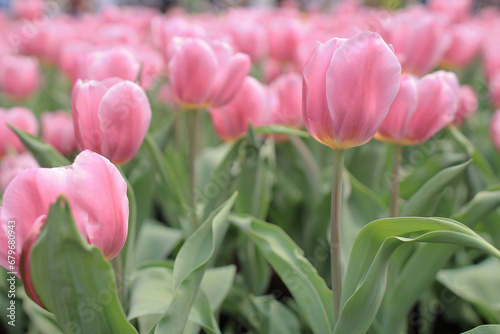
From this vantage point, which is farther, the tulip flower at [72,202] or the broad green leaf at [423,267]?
the broad green leaf at [423,267]

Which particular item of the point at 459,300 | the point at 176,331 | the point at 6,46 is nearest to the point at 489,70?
the point at 459,300

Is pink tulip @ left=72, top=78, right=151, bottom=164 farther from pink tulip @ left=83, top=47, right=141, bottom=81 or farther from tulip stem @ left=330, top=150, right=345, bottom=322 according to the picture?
tulip stem @ left=330, top=150, right=345, bottom=322

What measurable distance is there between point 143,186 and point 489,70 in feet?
3.64

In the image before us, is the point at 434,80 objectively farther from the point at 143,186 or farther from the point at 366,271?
the point at 143,186

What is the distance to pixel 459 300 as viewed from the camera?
3.14ft

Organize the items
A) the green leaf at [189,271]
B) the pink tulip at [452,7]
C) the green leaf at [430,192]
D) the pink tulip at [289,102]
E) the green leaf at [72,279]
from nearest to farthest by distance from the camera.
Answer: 1. the green leaf at [72,279]
2. the green leaf at [189,271]
3. the green leaf at [430,192]
4. the pink tulip at [289,102]
5. the pink tulip at [452,7]

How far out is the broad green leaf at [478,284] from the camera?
798 millimetres

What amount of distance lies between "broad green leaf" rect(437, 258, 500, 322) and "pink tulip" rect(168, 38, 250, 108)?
0.48 m

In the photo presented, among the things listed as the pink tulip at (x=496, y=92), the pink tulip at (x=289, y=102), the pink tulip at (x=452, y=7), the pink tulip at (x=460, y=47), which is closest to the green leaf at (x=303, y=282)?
the pink tulip at (x=289, y=102)

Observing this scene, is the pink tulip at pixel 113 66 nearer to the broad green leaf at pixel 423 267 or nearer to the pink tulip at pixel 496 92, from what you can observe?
the broad green leaf at pixel 423 267

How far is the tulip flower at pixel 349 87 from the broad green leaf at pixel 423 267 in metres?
0.24

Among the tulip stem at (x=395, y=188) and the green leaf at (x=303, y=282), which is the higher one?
the tulip stem at (x=395, y=188)

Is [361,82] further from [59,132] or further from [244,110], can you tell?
[59,132]

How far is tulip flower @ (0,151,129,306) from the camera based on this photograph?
43 cm
